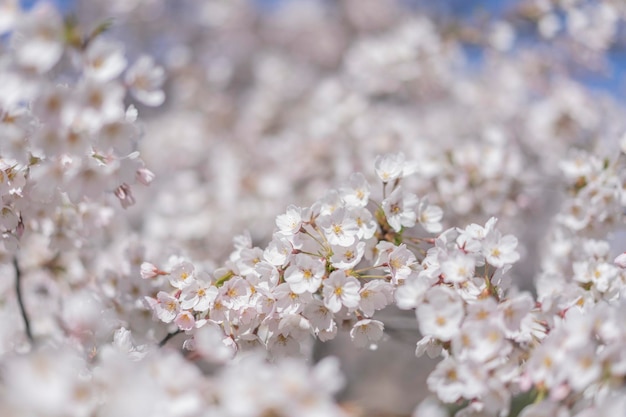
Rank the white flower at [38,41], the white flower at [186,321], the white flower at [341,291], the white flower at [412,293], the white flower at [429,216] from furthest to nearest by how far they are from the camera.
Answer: the white flower at [429,216] → the white flower at [186,321] → the white flower at [341,291] → the white flower at [412,293] → the white flower at [38,41]

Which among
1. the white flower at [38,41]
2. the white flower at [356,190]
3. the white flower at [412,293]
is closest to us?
the white flower at [38,41]

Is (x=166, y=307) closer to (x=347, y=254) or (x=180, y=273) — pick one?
(x=180, y=273)

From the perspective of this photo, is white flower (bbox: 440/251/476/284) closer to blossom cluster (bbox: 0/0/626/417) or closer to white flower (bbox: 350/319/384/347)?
blossom cluster (bbox: 0/0/626/417)

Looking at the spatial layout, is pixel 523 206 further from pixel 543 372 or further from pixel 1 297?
pixel 1 297

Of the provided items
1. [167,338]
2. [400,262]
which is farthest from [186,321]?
[400,262]

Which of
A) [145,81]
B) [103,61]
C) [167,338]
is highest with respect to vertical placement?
[103,61]

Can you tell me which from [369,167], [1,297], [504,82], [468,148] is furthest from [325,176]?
[1,297]

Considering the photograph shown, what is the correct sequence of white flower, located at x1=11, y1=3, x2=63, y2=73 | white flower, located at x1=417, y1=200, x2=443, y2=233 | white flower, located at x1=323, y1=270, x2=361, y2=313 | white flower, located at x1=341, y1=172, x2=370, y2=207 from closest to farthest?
white flower, located at x1=11, y1=3, x2=63, y2=73
white flower, located at x1=323, y1=270, x2=361, y2=313
white flower, located at x1=341, y1=172, x2=370, y2=207
white flower, located at x1=417, y1=200, x2=443, y2=233

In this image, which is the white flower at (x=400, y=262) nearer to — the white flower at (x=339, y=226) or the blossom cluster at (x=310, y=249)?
the blossom cluster at (x=310, y=249)

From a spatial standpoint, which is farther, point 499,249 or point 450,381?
point 499,249

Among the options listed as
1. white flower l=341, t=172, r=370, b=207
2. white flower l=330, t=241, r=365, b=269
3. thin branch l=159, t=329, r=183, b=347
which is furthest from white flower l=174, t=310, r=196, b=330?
white flower l=341, t=172, r=370, b=207

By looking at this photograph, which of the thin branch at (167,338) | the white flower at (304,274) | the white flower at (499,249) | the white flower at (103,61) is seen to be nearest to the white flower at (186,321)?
the thin branch at (167,338)
